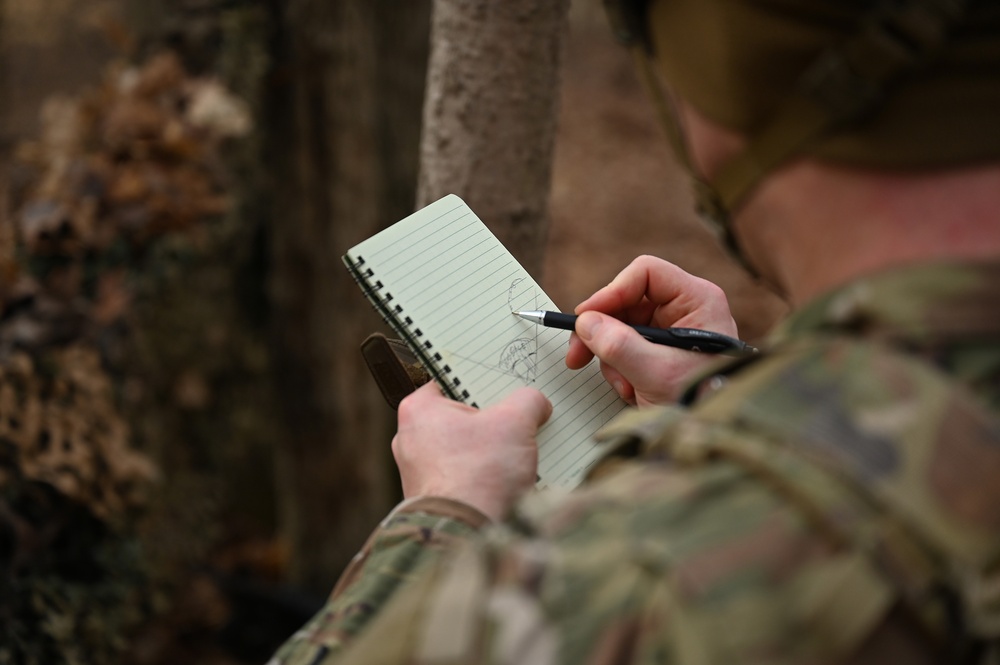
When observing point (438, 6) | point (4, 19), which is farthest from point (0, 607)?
point (4, 19)

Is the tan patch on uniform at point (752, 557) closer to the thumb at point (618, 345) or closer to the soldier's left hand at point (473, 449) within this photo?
the soldier's left hand at point (473, 449)

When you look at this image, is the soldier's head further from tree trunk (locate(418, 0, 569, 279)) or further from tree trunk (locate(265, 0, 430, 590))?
tree trunk (locate(265, 0, 430, 590))

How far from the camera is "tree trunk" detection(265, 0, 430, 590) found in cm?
354

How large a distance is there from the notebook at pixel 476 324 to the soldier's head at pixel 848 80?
52 centimetres

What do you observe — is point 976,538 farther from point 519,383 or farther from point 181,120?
point 181,120

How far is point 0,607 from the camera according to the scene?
2.03 metres

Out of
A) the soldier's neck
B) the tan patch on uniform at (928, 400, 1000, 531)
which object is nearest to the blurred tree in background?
the soldier's neck

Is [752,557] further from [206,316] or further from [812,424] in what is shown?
[206,316]

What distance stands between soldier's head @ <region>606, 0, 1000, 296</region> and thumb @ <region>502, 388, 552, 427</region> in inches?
16.5

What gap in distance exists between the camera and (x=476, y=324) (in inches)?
53.0

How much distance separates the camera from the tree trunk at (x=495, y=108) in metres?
1.89

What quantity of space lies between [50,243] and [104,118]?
59 centimetres

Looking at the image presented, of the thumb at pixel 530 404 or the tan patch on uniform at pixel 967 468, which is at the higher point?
the thumb at pixel 530 404

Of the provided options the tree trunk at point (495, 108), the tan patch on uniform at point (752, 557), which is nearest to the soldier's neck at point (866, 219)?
the tan patch on uniform at point (752, 557)
